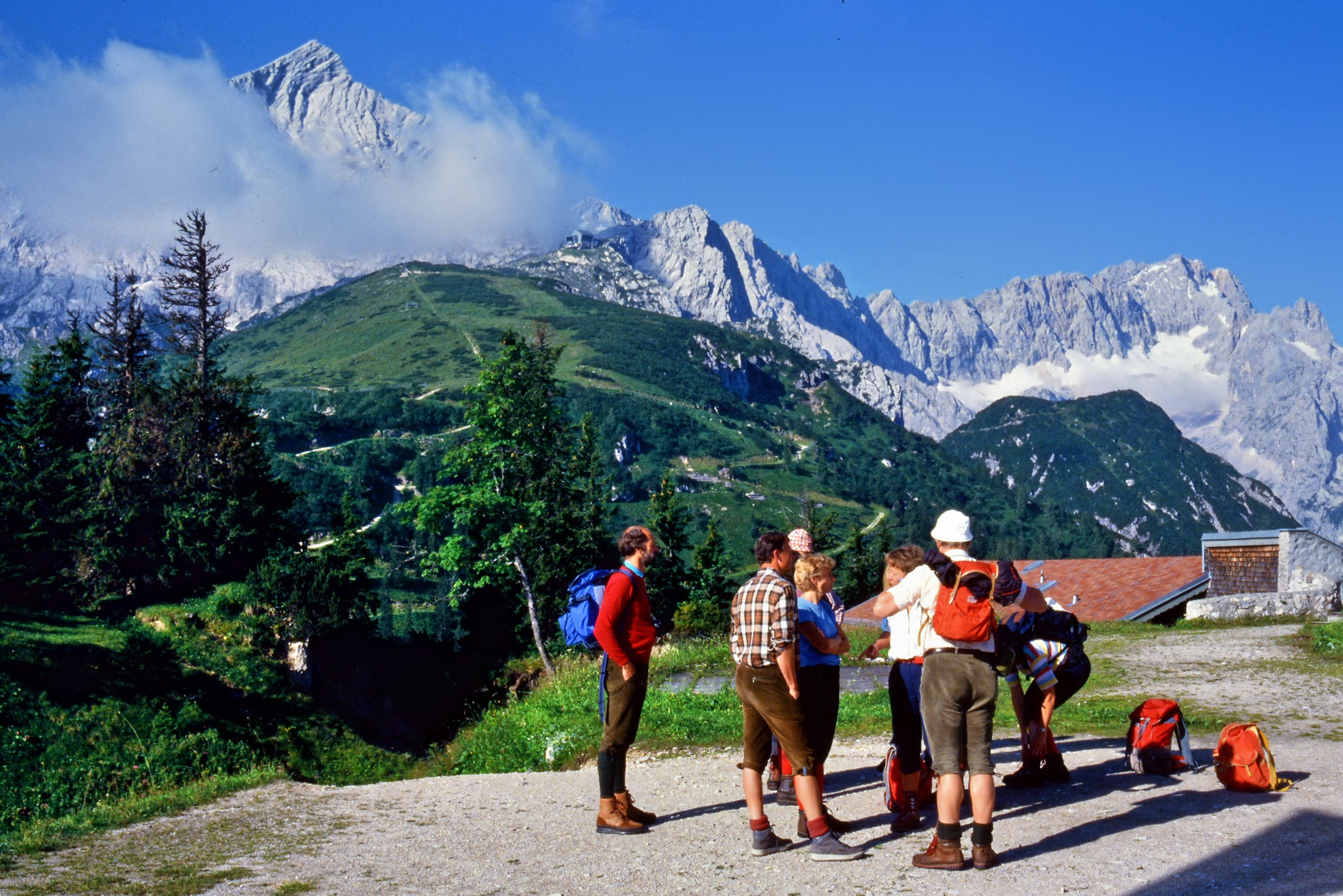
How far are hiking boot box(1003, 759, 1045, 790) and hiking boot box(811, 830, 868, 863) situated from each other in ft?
7.17

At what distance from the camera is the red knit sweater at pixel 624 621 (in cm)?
753

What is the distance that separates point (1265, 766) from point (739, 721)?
630cm

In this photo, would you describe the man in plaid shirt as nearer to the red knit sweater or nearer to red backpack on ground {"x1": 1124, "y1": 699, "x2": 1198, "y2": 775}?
the red knit sweater

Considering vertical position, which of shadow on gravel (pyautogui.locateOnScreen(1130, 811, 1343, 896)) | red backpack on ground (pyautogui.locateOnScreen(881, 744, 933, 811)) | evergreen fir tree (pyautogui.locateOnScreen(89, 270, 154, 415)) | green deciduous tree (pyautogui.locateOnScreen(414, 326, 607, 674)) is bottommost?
shadow on gravel (pyautogui.locateOnScreen(1130, 811, 1343, 896))

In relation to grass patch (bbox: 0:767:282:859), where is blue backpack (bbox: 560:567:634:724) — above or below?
above

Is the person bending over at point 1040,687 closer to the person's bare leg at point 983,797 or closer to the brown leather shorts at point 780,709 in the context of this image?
the person's bare leg at point 983,797

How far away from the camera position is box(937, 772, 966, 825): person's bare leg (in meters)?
6.32

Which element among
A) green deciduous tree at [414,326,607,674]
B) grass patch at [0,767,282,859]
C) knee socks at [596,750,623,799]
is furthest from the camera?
green deciduous tree at [414,326,607,674]

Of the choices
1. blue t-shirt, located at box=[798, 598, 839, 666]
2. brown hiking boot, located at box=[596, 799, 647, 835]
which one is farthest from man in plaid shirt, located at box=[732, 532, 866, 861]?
brown hiking boot, located at box=[596, 799, 647, 835]

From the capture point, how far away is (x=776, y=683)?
6934 millimetres

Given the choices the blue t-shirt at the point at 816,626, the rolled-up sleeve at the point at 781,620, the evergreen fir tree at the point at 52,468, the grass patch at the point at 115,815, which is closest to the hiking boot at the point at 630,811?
the blue t-shirt at the point at 816,626

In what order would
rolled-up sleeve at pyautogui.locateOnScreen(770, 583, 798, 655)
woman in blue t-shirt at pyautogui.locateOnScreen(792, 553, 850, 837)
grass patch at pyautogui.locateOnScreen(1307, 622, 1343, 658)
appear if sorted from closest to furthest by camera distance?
1. rolled-up sleeve at pyautogui.locateOnScreen(770, 583, 798, 655)
2. woman in blue t-shirt at pyautogui.locateOnScreen(792, 553, 850, 837)
3. grass patch at pyautogui.locateOnScreen(1307, 622, 1343, 658)

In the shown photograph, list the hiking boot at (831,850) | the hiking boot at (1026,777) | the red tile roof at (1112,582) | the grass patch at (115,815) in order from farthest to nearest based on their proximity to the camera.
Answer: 1. the red tile roof at (1112,582)
2. the hiking boot at (1026,777)
3. the grass patch at (115,815)
4. the hiking boot at (831,850)

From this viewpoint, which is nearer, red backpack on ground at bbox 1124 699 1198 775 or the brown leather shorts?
the brown leather shorts
